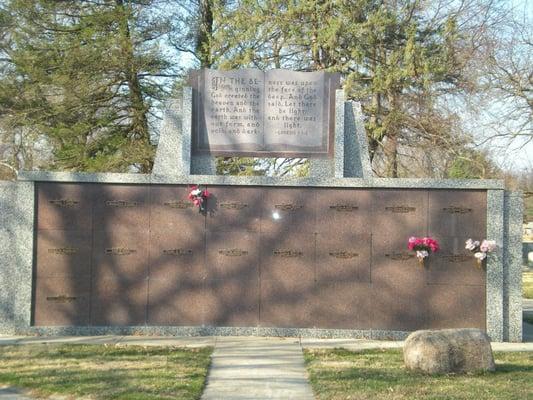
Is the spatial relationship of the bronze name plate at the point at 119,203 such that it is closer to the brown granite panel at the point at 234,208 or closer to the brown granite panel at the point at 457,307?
the brown granite panel at the point at 234,208

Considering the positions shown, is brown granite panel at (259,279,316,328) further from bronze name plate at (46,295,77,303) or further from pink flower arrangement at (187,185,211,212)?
bronze name plate at (46,295,77,303)

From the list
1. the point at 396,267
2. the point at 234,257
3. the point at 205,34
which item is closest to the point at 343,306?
the point at 396,267

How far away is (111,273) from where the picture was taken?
1141 cm

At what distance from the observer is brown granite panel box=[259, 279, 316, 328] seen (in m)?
11.3

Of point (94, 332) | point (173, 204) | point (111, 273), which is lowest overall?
point (94, 332)

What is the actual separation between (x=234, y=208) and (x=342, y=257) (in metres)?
1.86

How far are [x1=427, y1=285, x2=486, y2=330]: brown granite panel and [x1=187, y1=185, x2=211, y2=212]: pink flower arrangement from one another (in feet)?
12.6

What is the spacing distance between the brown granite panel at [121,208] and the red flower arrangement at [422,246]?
13.5 ft

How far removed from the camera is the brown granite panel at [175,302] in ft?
37.2

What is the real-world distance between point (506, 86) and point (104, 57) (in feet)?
42.4

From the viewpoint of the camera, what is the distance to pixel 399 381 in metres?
7.84

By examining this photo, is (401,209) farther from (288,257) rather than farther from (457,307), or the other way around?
(288,257)

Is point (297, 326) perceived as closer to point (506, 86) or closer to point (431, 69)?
point (431, 69)

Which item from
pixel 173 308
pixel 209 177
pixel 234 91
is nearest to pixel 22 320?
pixel 173 308
